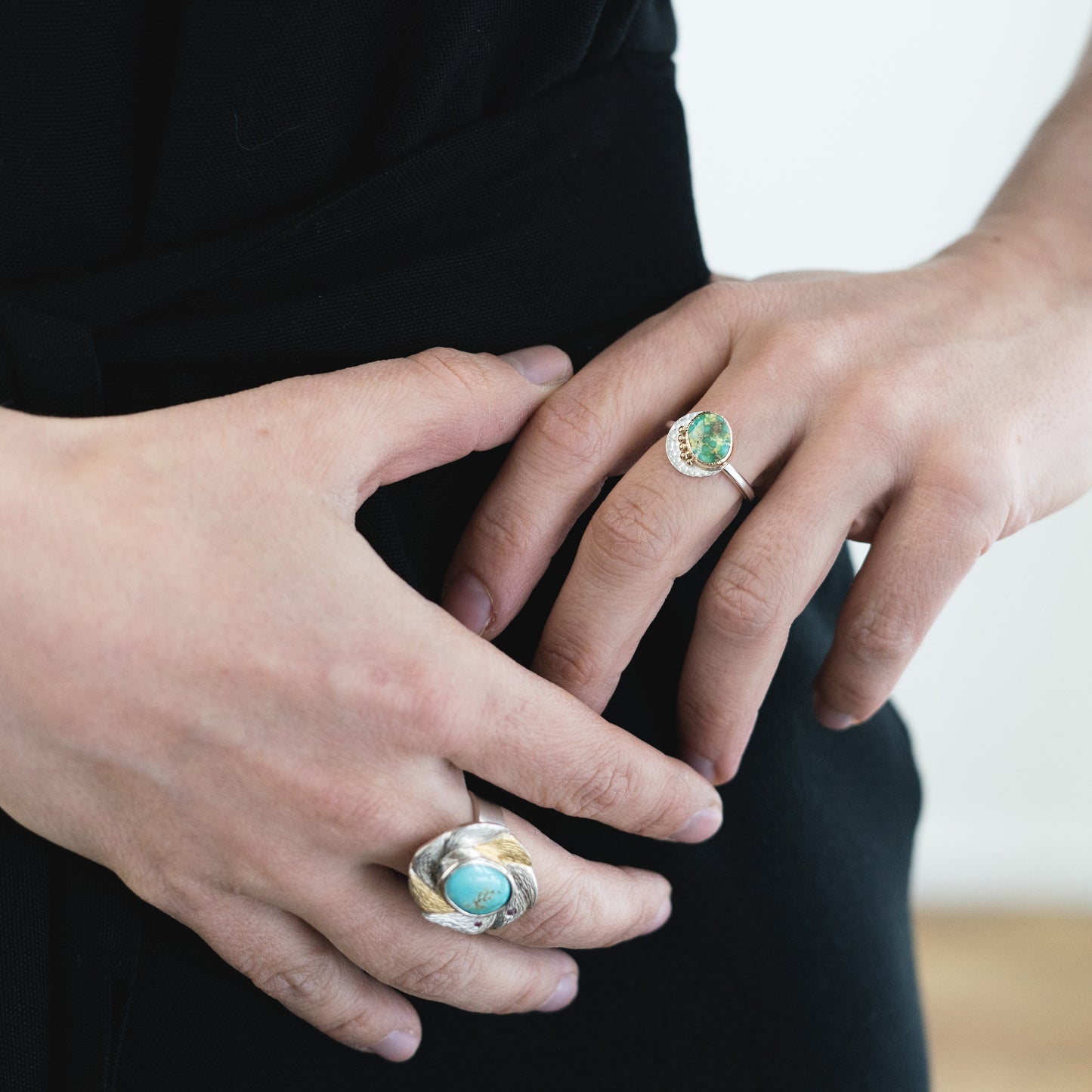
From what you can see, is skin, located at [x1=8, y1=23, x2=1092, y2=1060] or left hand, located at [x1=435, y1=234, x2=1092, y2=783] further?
left hand, located at [x1=435, y1=234, x2=1092, y2=783]

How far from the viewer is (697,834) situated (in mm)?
710

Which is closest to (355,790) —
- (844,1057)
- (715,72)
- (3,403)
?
(3,403)

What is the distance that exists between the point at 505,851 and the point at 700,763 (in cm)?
20

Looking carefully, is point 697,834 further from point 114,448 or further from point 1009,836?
point 1009,836

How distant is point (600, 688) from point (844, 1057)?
398 millimetres

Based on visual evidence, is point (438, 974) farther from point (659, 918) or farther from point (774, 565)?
point (774, 565)

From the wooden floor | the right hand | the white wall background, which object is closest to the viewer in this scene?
the right hand

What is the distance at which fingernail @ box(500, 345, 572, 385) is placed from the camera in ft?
2.21

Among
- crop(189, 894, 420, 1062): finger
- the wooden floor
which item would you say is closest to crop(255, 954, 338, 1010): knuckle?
crop(189, 894, 420, 1062): finger

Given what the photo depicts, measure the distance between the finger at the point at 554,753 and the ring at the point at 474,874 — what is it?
3 centimetres

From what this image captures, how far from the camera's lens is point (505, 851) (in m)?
0.58

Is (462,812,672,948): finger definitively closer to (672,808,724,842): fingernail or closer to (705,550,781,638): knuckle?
(672,808,724,842): fingernail

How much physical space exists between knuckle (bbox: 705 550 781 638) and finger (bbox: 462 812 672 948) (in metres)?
0.18

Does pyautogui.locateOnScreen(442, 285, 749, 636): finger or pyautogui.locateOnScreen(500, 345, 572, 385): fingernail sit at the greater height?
pyautogui.locateOnScreen(500, 345, 572, 385): fingernail
